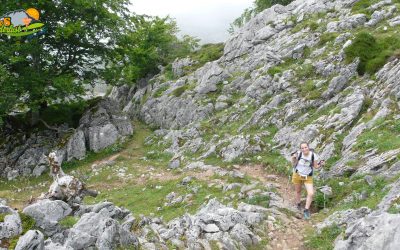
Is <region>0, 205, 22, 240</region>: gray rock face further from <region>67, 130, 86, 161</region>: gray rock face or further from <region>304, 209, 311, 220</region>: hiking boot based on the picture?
<region>67, 130, 86, 161</region>: gray rock face

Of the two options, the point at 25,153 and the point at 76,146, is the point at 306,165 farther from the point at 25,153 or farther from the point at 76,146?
the point at 25,153

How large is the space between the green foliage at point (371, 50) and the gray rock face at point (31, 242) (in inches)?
820

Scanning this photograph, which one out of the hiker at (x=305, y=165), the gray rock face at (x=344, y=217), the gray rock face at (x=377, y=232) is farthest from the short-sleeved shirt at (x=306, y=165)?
the gray rock face at (x=377, y=232)

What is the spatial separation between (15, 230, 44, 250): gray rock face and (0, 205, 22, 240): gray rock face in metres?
0.69

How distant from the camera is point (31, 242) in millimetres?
8586

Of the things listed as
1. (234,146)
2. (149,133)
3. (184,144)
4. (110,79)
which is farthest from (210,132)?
(110,79)

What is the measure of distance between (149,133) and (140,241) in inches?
977

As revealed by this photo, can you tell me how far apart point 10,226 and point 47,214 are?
1760 mm

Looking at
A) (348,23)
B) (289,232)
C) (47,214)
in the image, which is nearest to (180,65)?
(348,23)

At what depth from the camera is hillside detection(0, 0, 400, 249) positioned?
1131cm

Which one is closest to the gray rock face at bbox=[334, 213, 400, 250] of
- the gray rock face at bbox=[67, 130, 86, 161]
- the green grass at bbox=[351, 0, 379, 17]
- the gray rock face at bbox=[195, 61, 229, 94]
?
the gray rock face at bbox=[67, 130, 86, 161]

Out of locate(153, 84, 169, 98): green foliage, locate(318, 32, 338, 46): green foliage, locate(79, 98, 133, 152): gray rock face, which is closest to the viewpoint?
locate(318, 32, 338, 46): green foliage

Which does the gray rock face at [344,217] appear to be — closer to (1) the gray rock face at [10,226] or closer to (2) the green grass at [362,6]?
(1) the gray rock face at [10,226]

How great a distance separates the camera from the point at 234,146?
23.7m
